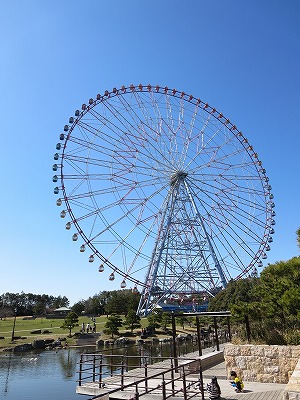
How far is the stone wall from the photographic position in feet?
38.6

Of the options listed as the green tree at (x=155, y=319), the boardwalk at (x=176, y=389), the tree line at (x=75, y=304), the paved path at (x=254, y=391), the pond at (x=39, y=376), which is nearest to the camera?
the boardwalk at (x=176, y=389)

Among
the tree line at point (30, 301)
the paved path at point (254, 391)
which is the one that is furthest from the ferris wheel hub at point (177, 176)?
the tree line at point (30, 301)

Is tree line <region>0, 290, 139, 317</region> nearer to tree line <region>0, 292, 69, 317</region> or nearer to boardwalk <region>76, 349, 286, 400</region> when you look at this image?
tree line <region>0, 292, 69, 317</region>

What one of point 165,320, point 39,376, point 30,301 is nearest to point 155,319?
point 165,320

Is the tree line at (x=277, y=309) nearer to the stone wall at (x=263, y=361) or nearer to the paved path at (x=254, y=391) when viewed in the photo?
the stone wall at (x=263, y=361)

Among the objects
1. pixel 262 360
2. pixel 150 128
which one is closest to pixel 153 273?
pixel 150 128

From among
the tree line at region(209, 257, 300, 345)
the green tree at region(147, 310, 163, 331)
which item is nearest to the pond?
the tree line at region(209, 257, 300, 345)

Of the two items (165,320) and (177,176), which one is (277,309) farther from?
(165,320)

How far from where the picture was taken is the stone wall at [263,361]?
11766 millimetres

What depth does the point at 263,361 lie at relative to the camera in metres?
12.3

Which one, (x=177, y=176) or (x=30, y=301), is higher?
(x=177, y=176)

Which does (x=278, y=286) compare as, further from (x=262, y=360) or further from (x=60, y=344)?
(x=60, y=344)

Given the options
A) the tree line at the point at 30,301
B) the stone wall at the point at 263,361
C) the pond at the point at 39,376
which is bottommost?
the pond at the point at 39,376

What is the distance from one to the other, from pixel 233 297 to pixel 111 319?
53.1ft
